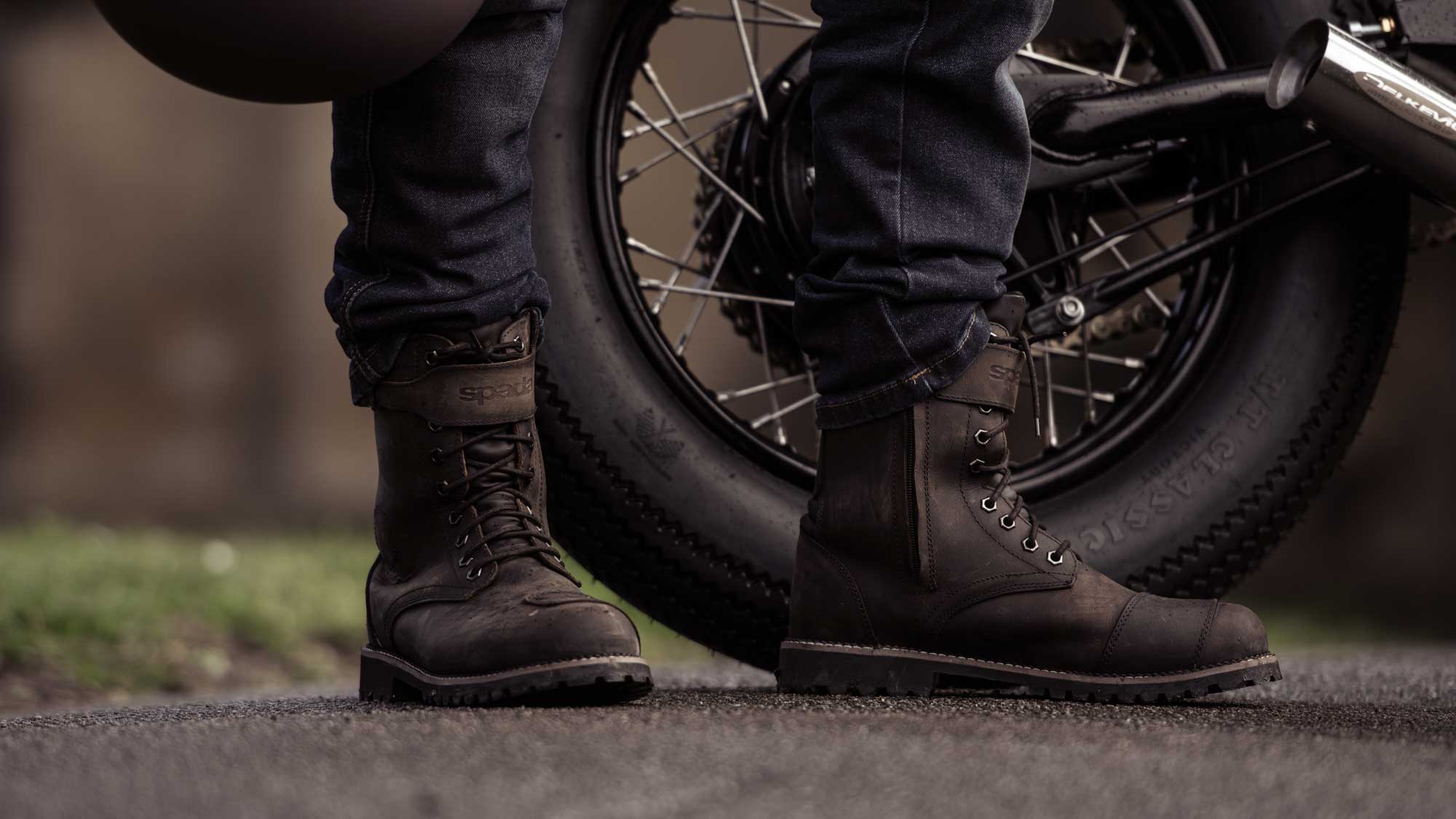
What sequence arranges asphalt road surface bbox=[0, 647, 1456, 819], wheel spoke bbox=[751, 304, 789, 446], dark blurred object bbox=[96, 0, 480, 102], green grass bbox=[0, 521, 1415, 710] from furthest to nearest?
green grass bbox=[0, 521, 1415, 710] < wheel spoke bbox=[751, 304, 789, 446] < dark blurred object bbox=[96, 0, 480, 102] < asphalt road surface bbox=[0, 647, 1456, 819]

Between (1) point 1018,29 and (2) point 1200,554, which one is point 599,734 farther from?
(2) point 1200,554

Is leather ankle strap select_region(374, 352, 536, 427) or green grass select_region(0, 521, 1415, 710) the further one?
green grass select_region(0, 521, 1415, 710)

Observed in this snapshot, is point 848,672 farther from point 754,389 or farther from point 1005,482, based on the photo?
point 754,389

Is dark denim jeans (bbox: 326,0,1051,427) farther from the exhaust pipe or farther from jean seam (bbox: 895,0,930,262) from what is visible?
the exhaust pipe

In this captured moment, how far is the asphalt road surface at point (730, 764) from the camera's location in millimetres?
640

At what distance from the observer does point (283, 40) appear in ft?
2.62

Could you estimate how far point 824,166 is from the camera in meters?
1.02

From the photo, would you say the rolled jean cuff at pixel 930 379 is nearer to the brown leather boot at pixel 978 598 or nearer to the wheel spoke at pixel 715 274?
the brown leather boot at pixel 978 598

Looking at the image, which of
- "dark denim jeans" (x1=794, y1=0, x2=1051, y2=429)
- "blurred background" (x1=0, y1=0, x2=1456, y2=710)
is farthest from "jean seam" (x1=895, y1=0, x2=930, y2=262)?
"blurred background" (x1=0, y1=0, x2=1456, y2=710)

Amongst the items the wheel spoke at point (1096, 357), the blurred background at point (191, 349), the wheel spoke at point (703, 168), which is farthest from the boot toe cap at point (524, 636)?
the blurred background at point (191, 349)

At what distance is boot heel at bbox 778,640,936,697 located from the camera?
99cm

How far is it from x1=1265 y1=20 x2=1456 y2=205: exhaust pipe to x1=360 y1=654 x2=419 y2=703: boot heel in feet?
2.61

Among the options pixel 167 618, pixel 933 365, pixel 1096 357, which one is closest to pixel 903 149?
pixel 933 365

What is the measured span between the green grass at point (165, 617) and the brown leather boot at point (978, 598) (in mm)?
1398
